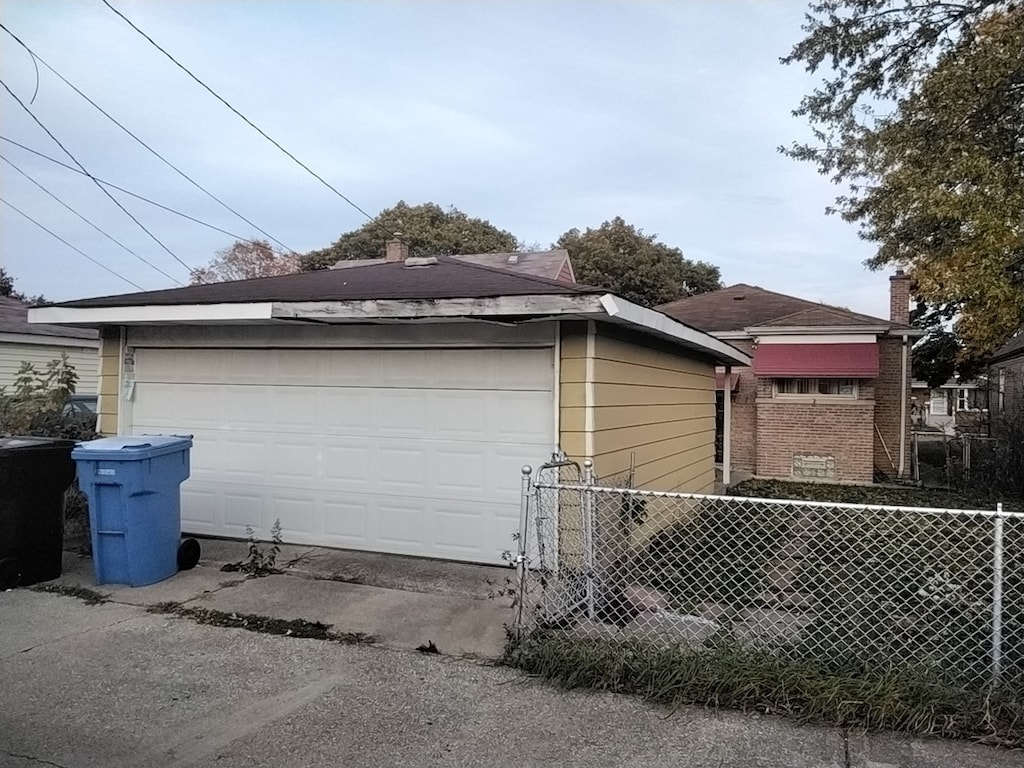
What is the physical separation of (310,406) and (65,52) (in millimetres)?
6720

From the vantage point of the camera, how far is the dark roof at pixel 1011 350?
1777 cm

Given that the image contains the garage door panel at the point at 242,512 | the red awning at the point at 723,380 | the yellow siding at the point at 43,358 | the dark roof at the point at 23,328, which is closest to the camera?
the garage door panel at the point at 242,512

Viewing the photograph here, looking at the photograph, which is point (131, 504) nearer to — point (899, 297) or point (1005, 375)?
point (899, 297)

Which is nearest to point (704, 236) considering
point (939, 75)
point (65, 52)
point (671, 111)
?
point (671, 111)

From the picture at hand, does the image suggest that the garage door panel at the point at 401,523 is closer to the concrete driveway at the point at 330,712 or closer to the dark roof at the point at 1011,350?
the concrete driveway at the point at 330,712

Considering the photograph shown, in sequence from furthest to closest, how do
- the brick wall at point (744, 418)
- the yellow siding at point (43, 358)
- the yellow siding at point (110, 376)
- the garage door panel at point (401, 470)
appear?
the brick wall at point (744, 418) < the yellow siding at point (43, 358) < the yellow siding at point (110, 376) < the garage door panel at point (401, 470)

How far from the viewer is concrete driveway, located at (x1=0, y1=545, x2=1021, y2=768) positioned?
10.1 feet

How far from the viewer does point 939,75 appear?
9219mm

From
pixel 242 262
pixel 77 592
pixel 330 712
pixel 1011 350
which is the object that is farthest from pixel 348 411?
pixel 242 262

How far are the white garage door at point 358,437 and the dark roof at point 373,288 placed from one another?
57cm

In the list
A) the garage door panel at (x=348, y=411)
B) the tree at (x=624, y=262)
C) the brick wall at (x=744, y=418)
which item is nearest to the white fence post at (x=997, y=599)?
the garage door panel at (x=348, y=411)

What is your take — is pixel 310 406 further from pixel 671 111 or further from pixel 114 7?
pixel 671 111

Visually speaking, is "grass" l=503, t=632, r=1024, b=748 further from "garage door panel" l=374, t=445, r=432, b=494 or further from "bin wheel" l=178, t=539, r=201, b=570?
"bin wheel" l=178, t=539, r=201, b=570

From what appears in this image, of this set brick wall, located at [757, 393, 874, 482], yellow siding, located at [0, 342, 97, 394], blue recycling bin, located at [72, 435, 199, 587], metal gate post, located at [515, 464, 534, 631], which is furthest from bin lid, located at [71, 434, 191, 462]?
brick wall, located at [757, 393, 874, 482]
